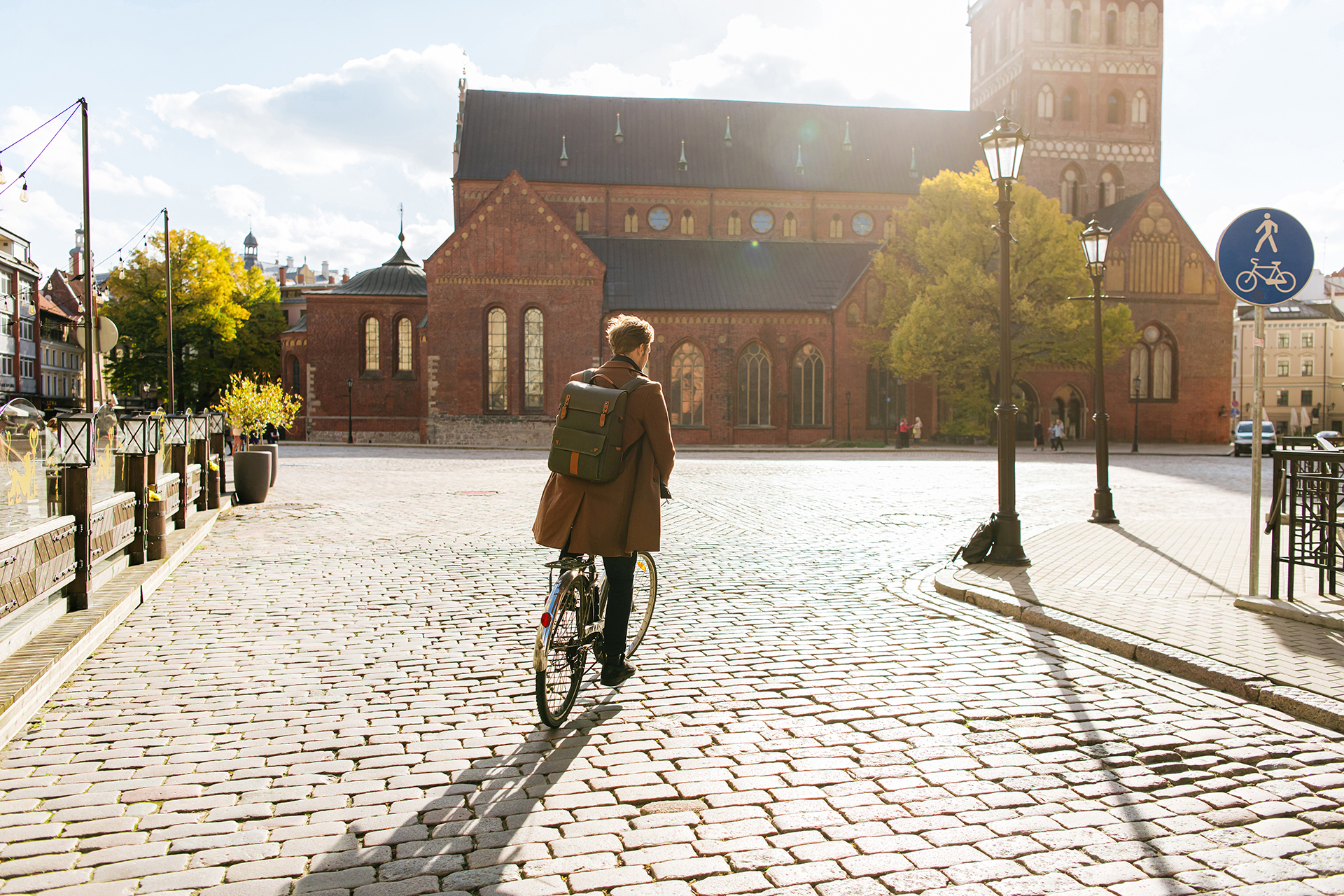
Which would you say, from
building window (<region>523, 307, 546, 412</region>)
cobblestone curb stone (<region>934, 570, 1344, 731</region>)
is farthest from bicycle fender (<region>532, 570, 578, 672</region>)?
building window (<region>523, 307, 546, 412</region>)

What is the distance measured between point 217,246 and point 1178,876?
5295 centimetres

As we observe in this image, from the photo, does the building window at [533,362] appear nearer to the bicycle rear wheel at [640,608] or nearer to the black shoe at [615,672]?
the bicycle rear wheel at [640,608]

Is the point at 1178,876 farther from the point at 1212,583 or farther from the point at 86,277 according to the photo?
the point at 86,277

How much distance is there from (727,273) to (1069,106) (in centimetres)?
1821

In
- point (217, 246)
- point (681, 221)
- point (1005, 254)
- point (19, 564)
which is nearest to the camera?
point (19, 564)

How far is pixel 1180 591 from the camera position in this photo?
7.68 metres

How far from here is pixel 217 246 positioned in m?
48.5

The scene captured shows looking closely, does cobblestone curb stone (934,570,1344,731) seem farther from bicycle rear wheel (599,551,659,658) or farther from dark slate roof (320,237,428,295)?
dark slate roof (320,237,428,295)

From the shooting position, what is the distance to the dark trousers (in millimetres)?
4781

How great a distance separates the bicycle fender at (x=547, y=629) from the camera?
4211 mm

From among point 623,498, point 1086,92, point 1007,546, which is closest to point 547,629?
point 623,498

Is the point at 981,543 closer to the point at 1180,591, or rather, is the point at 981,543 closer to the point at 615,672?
the point at 1180,591

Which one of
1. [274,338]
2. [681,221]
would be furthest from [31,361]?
[681,221]

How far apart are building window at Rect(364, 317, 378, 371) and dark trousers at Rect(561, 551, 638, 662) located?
44.0 meters
